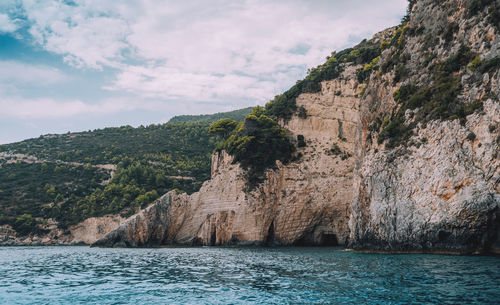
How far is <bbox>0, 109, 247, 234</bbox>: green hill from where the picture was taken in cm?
6125

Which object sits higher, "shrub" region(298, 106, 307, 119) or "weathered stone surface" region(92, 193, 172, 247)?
"shrub" region(298, 106, 307, 119)

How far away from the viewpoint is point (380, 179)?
29562 mm

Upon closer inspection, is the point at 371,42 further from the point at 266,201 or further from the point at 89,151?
the point at 89,151

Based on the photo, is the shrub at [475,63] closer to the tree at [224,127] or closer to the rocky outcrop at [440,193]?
Result: the rocky outcrop at [440,193]

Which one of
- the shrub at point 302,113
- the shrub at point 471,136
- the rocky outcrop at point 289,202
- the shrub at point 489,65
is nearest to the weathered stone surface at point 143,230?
the rocky outcrop at point 289,202

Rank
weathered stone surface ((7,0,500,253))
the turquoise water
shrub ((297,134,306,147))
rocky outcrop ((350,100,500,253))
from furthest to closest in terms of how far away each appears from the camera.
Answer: shrub ((297,134,306,147)), weathered stone surface ((7,0,500,253)), rocky outcrop ((350,100,500,253)), the turquoise water

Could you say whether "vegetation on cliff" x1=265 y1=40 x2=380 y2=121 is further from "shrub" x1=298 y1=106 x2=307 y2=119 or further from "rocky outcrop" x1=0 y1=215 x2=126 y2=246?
"rocky outcrop" x1=0 y1=215 x2=126 y2=246

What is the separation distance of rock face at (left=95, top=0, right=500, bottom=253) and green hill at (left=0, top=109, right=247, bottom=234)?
53.1ft

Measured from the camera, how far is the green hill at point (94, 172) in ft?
201

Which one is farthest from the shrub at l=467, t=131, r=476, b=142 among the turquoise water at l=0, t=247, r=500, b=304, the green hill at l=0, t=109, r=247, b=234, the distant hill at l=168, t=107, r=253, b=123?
the distant hill at l=168, t=107, r=253, b=123

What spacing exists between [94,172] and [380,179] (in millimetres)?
62924

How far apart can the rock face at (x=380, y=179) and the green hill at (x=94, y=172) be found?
53.1ft

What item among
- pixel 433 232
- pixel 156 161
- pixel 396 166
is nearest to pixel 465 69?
pixel 396 166

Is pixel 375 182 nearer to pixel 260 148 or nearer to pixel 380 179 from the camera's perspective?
pixel 380 179
